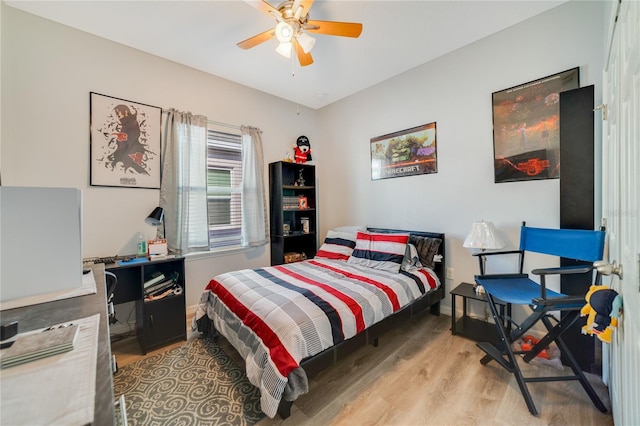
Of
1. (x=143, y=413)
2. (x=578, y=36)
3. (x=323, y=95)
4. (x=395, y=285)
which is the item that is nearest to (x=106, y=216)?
(x=143, y=413)

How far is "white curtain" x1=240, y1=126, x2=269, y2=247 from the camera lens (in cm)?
327

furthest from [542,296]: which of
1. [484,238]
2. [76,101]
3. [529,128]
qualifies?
[76,101]

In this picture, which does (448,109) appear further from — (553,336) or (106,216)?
(106,216)

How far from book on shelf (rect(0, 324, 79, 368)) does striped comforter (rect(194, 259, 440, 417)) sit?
0.95m

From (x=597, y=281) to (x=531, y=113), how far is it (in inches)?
56.5

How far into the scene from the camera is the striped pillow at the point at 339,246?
120 inches

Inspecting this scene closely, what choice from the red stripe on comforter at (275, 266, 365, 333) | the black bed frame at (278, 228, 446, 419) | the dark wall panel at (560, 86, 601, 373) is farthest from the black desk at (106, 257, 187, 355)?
the dark wall panel at (560, 86, 601, 373)

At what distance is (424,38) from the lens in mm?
2404

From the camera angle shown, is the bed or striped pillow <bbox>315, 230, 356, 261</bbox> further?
striped pillow <bbox>315, 230, 356, 261</bbox>

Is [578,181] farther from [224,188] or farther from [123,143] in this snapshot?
[123,143]

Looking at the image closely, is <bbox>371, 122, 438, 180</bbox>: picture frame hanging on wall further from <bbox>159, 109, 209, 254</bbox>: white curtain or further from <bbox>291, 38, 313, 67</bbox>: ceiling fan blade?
<bbox>159, 109, 209, 254</bbox>: white curtain

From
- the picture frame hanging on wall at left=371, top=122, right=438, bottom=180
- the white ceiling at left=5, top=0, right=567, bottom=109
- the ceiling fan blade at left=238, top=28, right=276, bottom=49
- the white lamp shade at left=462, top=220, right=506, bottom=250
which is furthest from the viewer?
the picture frame hanging on wall at left=371, top=122, right=438, bottom=180

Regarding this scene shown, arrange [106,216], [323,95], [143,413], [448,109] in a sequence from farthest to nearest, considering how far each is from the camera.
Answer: [323,95] → [448,109] → [106,216] → [143,413]

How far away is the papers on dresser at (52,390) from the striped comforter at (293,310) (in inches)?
37.7
